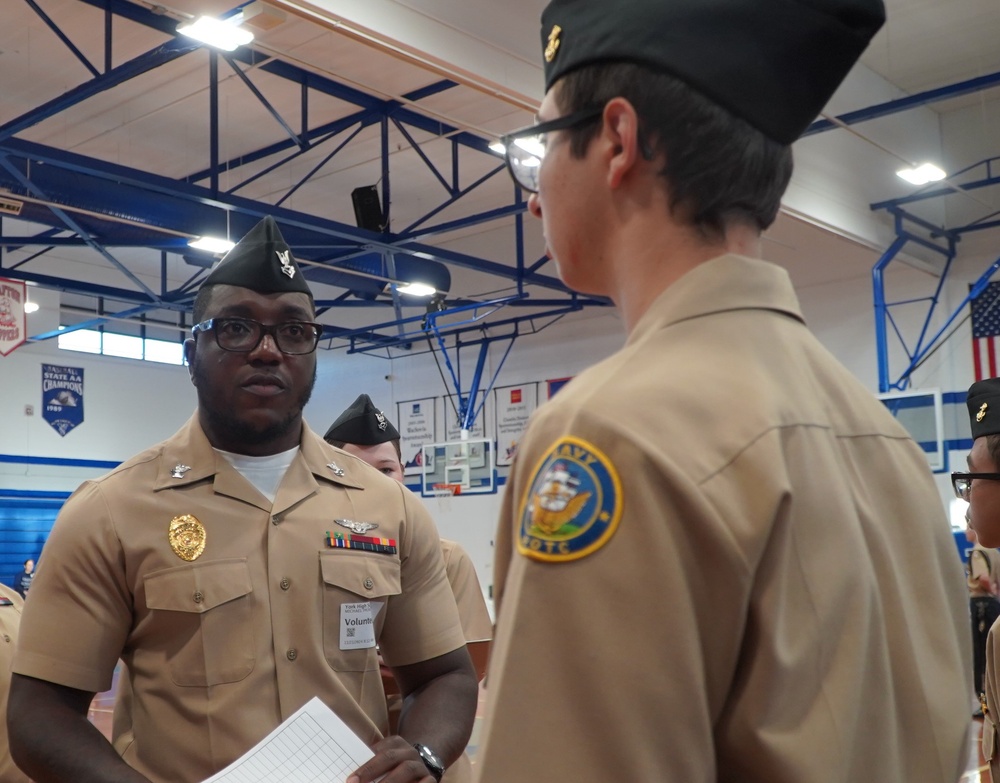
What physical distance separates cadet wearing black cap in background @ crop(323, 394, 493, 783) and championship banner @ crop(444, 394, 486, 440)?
51.9ft

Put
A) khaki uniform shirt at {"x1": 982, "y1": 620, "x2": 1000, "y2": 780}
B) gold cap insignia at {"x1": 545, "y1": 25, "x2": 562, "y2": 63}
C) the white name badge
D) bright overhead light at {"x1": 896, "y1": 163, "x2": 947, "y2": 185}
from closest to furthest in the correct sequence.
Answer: gold cap insignia at {"x1": 545, "y1": 25, "x2": 562, "y2": 63} → the white name badge → khaki uniform shirt at {"x1": 982, "y1": 620, "x2": 1000, "y2": 780} → bright overhead light at {"x1": 896, "y1": 163, "x2": 947, "y2": 185}

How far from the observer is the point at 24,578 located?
19.4 m

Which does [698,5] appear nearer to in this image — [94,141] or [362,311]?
[94,141]

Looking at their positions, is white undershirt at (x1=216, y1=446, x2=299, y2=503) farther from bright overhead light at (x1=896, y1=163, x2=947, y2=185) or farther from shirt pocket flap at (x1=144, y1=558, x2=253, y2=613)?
bright overhead light at (x1=896, y1=163, x2=947, y2=185)

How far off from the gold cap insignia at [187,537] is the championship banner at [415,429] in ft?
63.5

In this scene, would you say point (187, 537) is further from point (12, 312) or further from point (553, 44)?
point (12, 312)

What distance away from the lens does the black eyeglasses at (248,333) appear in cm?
238

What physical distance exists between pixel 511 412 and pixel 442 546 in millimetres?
15837

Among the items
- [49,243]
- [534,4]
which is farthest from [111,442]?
[534,4]

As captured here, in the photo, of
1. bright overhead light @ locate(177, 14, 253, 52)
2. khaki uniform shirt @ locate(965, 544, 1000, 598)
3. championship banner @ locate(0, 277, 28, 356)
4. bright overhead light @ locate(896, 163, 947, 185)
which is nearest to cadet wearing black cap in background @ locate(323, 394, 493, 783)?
bright overhead light @ locate(177, 14, 253, 52)

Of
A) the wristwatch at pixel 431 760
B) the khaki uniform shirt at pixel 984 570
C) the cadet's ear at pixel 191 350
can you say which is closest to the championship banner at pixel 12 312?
the khaki uniform shirt at pixel 984 570

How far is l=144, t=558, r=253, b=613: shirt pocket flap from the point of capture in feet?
7.00

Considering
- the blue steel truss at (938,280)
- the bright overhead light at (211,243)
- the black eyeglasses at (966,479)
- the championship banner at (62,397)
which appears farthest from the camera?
the championship banner at (62,397)

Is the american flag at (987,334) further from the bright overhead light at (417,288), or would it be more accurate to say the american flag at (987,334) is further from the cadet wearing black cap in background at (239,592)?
the cadet wearing black cap in background at (239,592)
